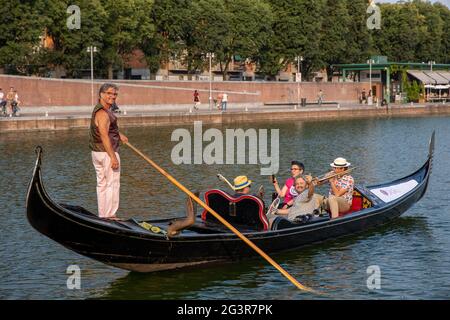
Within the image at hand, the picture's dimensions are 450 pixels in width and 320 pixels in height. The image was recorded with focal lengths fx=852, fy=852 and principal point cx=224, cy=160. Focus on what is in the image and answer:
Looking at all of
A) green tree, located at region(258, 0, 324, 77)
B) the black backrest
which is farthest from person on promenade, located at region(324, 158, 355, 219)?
green tree, located at region(258, 0, 324, 77)

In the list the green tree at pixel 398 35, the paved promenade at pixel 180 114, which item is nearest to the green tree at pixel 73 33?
the paved promenade at pixel 180 114

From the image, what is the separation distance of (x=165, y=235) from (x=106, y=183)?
1363 millimetres

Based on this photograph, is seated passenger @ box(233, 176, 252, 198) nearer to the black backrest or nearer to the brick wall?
the black backrest

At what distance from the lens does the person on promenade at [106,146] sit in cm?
1415

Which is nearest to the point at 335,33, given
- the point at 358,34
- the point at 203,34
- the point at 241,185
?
the point at 358,34

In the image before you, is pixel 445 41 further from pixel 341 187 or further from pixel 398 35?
pixel 341 187

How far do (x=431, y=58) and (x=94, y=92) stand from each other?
60974mm

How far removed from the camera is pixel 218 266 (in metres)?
16.1

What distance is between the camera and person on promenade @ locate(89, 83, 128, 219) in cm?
1415

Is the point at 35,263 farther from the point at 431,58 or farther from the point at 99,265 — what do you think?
the point at 431,58

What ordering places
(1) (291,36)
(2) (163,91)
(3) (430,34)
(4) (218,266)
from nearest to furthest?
(4) (218,266) < (2) (163,91) < (1) (291,36) < (3) (430,34)

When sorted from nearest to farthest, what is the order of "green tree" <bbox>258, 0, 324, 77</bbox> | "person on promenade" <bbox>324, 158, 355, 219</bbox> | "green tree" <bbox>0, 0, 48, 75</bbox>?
"person on promenade" <bbox>324, 158, 355, 219</bbox>, "green tree" <bbox>0, 0, 48, 75</bbox>, "green tree" <bbox>258, 0, 324, 77</bbox>

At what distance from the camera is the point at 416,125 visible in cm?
6381

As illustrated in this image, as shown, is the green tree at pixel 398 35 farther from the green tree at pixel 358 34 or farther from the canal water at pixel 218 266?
the canal water at pixel 218 266
